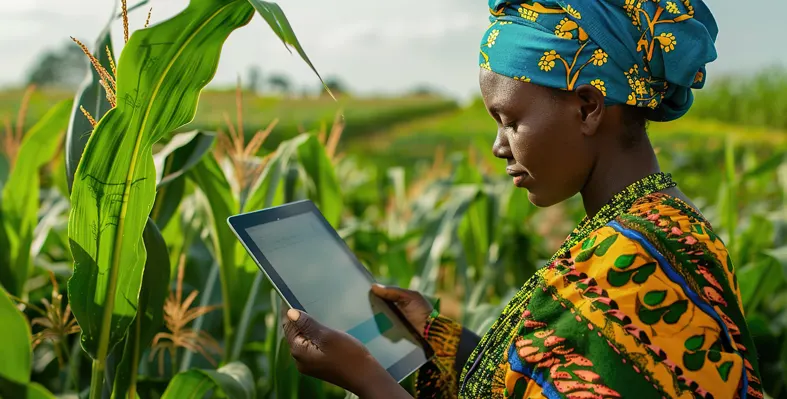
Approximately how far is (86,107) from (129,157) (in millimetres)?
218

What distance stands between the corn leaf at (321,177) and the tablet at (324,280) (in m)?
0.54

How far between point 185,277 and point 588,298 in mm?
1145

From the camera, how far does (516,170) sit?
0.88m

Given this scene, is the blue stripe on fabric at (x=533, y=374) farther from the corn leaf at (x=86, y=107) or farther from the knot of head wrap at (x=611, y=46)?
the corn leaf at (x=86, y=107)

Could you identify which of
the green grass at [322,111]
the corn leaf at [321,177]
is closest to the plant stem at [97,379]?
the corn leaf at [321,177]

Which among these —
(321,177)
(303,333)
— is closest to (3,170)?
(321,177)

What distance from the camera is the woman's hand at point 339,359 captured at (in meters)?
0.83

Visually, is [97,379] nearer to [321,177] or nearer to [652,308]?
[652,308]

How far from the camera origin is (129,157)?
0.87m

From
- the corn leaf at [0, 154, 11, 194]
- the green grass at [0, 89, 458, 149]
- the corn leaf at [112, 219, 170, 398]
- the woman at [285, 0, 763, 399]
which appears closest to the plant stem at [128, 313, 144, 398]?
the corn leaf at [112, 219, 170, 398]

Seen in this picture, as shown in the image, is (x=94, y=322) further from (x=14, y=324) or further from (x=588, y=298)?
(x=588, y=298)

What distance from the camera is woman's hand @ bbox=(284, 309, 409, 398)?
2.71 ft

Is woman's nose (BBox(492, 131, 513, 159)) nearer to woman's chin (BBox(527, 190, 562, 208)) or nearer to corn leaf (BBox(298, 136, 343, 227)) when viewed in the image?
woman's chin (BBox(527, 190, 562, 208))

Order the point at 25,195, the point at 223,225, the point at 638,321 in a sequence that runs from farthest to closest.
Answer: the point at 25,195
the point at 223,225
the point at 638,321
